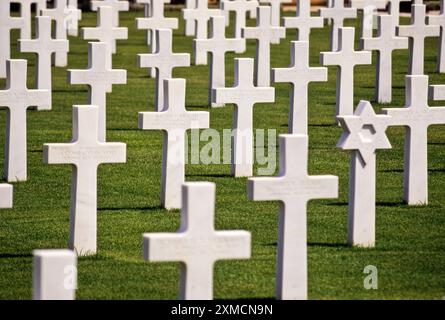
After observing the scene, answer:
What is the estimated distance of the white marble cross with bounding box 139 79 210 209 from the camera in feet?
37.4

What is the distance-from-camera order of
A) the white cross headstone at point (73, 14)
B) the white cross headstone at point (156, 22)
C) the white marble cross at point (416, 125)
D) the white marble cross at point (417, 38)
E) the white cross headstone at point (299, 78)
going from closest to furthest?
the white marble cross at point (416, 125) < the white cross headstone at point (299, 78) < the white marble cross at point (417, 38) < the white cross headstone at point (156, 22) < the white cross headstone at point (73, 14)

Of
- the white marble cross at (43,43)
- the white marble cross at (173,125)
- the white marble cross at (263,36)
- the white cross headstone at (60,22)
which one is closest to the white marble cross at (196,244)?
the white marble cross at (173,125)

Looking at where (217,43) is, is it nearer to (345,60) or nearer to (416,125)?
(345,60)

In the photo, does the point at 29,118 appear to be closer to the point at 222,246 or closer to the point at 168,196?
the point at 168,196

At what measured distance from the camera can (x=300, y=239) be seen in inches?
329

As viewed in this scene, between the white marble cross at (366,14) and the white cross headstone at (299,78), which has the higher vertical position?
the white marble cross at (366,14)

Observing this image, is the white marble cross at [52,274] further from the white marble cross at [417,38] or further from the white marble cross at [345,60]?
the white marble cross at [417,38]

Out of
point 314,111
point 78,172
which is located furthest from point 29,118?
point 78,172

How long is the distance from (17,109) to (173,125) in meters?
2.01

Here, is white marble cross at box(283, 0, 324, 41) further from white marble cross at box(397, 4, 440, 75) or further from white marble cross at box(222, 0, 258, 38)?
white marble cross at box(222, 0, 258, 38)

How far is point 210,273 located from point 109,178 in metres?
5.89

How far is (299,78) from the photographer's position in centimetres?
1477

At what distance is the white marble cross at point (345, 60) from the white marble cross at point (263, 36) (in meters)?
2.76

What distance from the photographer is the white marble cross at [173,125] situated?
1141cm
